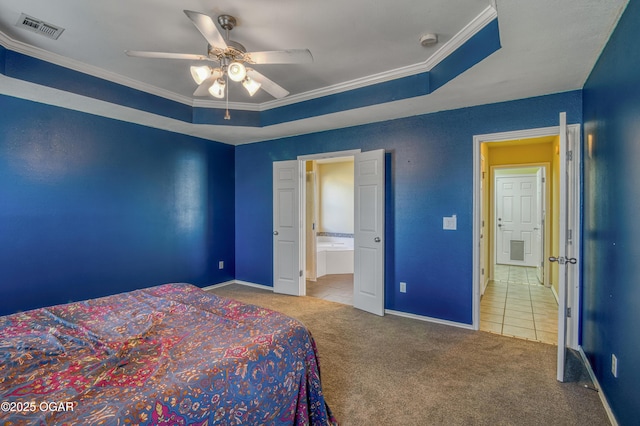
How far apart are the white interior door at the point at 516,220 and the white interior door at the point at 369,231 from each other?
4799 millimetres

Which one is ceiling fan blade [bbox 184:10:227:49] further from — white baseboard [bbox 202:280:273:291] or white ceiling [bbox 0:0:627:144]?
white baseboard [bbox 202:280:273:291]

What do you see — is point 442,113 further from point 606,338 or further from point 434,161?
point 606,338

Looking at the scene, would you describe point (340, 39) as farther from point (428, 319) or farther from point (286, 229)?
point (428, 319)

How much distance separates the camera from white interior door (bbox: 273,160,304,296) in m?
4.62

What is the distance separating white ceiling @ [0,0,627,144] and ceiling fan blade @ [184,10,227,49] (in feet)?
1.17

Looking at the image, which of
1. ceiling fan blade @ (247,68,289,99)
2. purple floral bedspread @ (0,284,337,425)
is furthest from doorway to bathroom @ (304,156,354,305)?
purple floral bedspread @ (0,284,337,425)

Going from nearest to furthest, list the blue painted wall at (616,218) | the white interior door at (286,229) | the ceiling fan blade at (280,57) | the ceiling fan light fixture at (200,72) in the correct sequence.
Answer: the blue painted wall at (616,218) → the ceiling fan blade at (280,57) → the ceiling fan light fixture at (200,72) → the white interior door at (286,229)

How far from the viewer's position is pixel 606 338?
2.04m

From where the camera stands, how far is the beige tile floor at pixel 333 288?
4.52m

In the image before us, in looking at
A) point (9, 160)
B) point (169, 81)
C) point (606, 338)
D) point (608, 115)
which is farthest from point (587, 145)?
point (9, 160)

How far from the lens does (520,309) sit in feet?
13.1

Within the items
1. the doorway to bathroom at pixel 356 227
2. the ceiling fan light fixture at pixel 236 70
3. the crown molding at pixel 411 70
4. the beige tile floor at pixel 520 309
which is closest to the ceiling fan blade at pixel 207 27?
the ceiling fan light fixture at pixel 236 70

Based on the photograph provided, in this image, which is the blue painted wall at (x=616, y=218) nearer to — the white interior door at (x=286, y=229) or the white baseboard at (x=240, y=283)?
the white interior door at (x=286, y=229)

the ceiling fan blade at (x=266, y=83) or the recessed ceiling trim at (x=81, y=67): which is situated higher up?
the recessed ceiling trim at (x=81, y=67)
